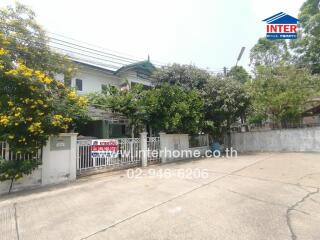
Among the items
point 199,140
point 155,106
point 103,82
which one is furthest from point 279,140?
point 103,82

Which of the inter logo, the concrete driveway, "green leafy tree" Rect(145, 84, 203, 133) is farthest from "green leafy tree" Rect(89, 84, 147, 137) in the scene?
the inter logo

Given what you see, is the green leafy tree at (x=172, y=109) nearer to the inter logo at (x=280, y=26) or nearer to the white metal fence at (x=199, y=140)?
the white metal fence at (x=199, y=140)

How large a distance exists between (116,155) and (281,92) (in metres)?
11.5

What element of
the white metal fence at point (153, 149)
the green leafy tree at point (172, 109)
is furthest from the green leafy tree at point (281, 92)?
the white metal fence at point (153, 149)

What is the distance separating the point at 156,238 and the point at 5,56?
6832 millimetres

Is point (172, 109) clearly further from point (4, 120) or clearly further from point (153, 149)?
point (4, 120)

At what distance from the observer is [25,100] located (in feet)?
21.0

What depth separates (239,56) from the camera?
14438mm

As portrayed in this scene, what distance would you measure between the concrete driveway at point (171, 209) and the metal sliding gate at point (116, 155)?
1.21 m

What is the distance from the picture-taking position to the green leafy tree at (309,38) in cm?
2155

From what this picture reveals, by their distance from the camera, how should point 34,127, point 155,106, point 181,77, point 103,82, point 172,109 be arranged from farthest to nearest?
point 103,82
point 181,77
point 172,109
point 155,106
point 34,127

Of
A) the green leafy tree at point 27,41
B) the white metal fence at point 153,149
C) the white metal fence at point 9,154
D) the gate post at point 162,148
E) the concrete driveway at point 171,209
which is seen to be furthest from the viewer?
the gate post at point 162,148

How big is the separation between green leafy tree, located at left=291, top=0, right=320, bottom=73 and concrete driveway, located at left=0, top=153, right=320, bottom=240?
63.7 ft

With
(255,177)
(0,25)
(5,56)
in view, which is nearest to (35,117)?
(5,56)
